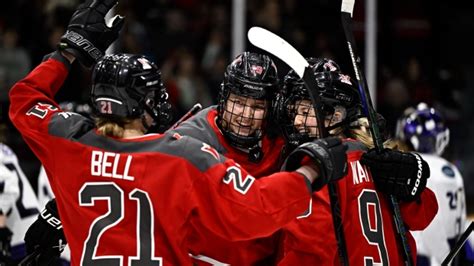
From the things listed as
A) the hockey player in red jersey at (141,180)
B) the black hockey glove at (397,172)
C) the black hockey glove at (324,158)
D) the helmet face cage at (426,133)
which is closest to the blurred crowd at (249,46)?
the helmet face cage at (426,133)

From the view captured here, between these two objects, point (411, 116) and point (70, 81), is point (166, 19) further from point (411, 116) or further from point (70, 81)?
point (411, 116)

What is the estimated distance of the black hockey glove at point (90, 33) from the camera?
324 cm

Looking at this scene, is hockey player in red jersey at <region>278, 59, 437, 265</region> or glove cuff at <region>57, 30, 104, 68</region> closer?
hockey player in red jersey at <region>278, 59, 437, 265</region>

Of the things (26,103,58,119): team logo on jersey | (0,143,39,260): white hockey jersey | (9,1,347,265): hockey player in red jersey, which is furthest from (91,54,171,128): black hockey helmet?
(0,143,39,260): white hockey jersey

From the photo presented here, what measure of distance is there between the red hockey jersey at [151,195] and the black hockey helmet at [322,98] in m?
0.49

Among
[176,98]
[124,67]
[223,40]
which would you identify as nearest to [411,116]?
[124,67]

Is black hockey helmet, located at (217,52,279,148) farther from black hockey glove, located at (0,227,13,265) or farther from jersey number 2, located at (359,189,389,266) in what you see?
black hockey glove, located at (0,227,13,265)

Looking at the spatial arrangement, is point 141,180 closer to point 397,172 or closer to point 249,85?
point 249,85

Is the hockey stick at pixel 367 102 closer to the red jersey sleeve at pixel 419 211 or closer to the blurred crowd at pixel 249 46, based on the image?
the red jersey sleeve at pixel 419 211

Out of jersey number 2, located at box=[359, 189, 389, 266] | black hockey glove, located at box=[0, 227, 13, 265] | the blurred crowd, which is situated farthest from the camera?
the blurred crowd

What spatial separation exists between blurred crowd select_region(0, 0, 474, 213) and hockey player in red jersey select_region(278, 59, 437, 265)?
3810 mm

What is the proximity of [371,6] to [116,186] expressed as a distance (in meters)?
4.51

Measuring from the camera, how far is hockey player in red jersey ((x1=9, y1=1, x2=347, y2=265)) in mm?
2799

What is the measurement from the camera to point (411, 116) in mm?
4762
